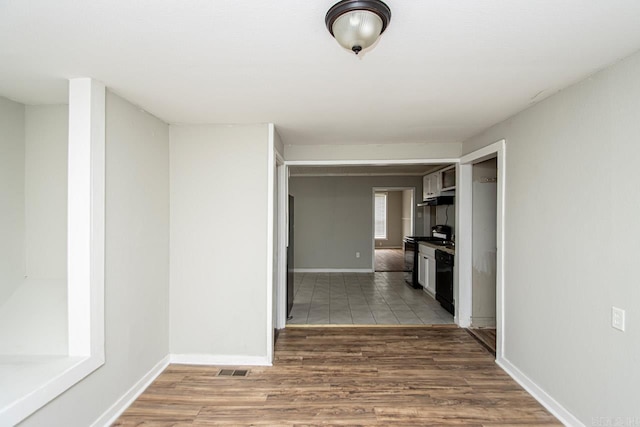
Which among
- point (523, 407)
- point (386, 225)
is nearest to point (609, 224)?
point (523, 407)

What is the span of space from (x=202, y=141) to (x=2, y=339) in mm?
2054

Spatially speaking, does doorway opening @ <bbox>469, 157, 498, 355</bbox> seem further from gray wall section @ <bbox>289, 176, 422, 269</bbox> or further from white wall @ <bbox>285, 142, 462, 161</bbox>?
gray wall section @ <bbox>289, 176, 422, 269</bbox>

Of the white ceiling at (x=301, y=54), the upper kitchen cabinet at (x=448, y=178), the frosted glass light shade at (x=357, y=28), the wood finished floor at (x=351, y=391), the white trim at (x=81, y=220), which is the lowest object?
the wood finished floor at (x=351, y=391)

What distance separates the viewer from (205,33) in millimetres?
1456

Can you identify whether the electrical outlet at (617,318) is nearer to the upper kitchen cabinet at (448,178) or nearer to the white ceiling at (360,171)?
the upper kitchen cabinet at (448,178)

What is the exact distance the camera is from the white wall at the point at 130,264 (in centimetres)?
202

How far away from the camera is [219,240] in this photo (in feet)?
9.76

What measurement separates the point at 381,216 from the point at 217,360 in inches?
387

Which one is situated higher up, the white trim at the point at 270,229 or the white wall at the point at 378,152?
the white wall at the point at 378,152

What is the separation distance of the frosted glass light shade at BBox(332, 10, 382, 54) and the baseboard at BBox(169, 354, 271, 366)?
277cm

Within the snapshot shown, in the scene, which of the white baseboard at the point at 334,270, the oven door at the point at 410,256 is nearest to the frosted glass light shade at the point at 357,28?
the oven door at the point at 410,256

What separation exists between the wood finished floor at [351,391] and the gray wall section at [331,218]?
165 inches

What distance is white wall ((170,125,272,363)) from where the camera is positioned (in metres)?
2.97

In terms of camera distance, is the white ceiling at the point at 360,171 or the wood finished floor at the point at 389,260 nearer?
the white ceiling at the point at 360,171
